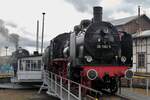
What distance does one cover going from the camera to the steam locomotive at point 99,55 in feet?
45.3

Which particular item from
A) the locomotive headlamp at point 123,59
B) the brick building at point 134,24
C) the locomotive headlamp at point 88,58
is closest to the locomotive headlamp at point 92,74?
the locomotive headlamp at point 88,58

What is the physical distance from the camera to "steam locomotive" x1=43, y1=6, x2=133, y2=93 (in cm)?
1380

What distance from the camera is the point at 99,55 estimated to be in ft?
46.6

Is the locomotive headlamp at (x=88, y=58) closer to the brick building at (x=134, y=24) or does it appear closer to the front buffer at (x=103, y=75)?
the front buffer at (x=103, y=75)

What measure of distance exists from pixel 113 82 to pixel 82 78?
5.02 feet

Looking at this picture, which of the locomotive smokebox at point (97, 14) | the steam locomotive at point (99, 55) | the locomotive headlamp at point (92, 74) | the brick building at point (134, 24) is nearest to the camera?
the locomotive headlamp at point (92, 74)

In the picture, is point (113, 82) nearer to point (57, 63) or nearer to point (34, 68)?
point (57, 63)

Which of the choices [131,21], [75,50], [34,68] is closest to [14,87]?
[34,68]

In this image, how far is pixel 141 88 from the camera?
24109 mm

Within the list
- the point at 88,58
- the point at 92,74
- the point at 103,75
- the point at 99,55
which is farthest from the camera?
the point at 99,55

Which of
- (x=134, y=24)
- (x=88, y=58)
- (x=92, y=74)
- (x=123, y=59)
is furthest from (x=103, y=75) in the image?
(x=134, y=24)

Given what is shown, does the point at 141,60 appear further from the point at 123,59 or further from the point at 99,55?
the point at 99,55

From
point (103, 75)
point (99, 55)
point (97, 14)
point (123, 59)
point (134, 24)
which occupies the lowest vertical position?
point (103, 75)

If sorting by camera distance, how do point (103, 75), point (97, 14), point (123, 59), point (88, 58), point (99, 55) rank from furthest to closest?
point (97, 14)
point (123, 59)
point (99, 55)
point (88, 58)
point (103, 75)
